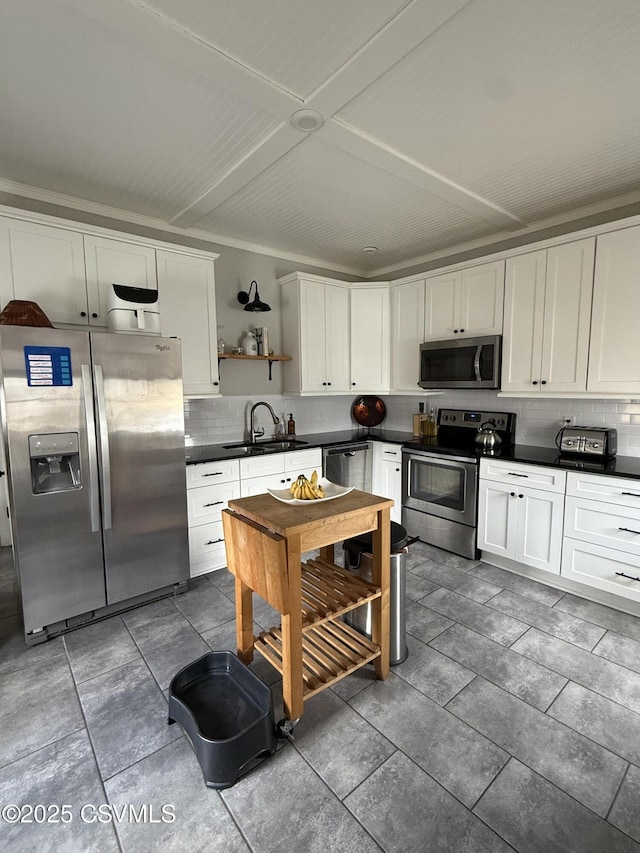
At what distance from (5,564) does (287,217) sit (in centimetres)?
365

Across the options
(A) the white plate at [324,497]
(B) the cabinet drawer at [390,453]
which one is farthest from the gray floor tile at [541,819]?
(B) the cabinet drawer at [390,453]

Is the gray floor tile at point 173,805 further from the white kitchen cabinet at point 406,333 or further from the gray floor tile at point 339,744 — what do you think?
the white kitchen cabinet at point 406,333

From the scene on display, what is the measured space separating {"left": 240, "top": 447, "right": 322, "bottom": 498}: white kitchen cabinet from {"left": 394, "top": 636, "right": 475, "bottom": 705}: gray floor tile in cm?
171

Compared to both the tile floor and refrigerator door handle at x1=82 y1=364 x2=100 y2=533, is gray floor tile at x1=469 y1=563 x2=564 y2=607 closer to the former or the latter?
the tile floor

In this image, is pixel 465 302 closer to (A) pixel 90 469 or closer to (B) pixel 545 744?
(B) pixel 545 744

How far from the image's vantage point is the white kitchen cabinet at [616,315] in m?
2.74

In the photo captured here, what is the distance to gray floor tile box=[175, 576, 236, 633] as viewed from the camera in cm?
264

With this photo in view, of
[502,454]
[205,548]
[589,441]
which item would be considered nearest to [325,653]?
[205,548]

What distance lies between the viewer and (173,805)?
4.87ft

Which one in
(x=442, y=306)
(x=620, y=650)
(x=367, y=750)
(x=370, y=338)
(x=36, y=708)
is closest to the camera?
(x=367, y=750)

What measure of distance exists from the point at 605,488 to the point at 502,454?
2.53 feet

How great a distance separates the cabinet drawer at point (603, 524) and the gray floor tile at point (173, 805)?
8.52ft

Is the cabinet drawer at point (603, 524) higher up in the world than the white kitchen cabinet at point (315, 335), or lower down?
lower down

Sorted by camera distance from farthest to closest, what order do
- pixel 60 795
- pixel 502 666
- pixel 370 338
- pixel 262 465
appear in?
pixel 370 338 < pixel 262 465 < pixel 502 666 < pixel 60 795
